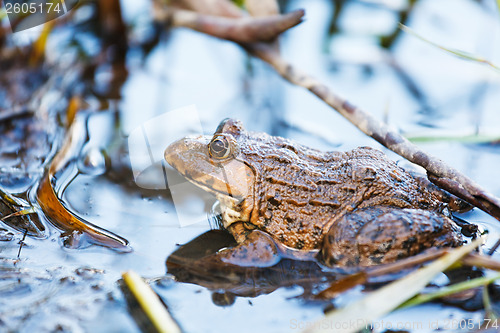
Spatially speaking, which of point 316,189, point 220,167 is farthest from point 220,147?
point 316,189

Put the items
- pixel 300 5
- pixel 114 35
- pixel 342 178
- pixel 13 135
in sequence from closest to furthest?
1. pixel 342 178
2. pixel 13 135
3. pixel 114 35
4. pixel 300 5

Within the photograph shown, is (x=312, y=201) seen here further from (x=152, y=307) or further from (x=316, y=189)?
(x=152, y=307)

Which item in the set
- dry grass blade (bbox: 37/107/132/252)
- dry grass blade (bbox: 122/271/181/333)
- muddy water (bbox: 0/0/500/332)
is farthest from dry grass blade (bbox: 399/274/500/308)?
dry grass blade (bbox: 37/107/132/252)

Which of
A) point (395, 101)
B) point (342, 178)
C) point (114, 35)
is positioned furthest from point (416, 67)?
point (114, 35)

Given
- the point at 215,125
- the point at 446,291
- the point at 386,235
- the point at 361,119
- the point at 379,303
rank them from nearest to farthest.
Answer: the point at 379,303 → the point at 446,291 → the point at 386,235 → the point at 361,119 → the point at 215,125

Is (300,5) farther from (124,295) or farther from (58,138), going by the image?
(124,295)

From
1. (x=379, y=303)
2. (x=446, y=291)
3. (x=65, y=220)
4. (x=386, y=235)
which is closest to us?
(x=379, y=303)

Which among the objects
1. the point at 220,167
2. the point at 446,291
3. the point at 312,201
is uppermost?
the point at 220,167

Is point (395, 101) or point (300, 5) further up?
point (300, 5)
